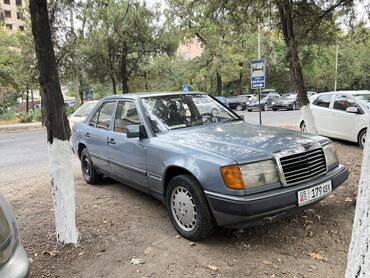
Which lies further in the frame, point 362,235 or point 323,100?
point 323,100

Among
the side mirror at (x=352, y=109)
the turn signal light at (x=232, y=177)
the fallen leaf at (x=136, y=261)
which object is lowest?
the fallen leaf at (x=136, y=261)

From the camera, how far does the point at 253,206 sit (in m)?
3.32

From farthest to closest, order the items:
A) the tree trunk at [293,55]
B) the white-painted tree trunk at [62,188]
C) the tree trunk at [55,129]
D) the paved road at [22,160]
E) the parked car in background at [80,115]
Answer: the parked car in background at [80,115], the paved road at [22,160], the tree trunk at [293,55], the white-painted tree trunk at [62,188], the tree trunk at [55,129]

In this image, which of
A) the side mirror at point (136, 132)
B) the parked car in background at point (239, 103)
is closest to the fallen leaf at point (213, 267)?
the side mirror at point (136, 132)

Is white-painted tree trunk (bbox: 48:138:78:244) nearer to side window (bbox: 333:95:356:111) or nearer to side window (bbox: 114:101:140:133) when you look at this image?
side window (bbox: 114:101:140:133)

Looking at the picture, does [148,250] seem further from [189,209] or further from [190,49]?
[190,49]

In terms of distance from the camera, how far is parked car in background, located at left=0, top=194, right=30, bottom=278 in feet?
6.34

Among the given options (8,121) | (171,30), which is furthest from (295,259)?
(8,121)

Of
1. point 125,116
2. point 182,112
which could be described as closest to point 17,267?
point 182,112

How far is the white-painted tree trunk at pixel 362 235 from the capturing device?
1.84m

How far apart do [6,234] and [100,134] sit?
12.0ft

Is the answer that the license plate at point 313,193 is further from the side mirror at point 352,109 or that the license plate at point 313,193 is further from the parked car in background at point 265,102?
the parked car in background at point 265,102

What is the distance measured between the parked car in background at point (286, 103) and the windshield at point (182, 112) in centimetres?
2607

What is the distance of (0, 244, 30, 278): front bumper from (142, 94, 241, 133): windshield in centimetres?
263
